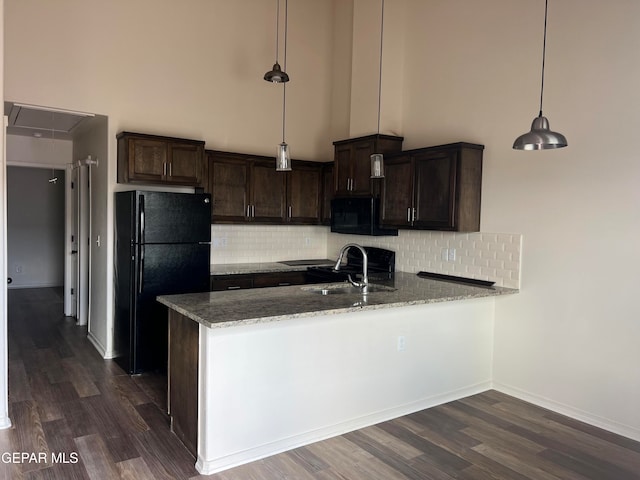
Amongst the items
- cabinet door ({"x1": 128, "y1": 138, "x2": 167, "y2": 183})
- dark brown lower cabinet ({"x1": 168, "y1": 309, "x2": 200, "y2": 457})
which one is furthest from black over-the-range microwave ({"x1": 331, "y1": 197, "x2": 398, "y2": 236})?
dark brown lower cabinet ({"x1": 168, "y1": 309, "x2": 200, "y2": 457})

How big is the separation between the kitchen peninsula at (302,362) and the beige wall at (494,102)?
0.61 metres

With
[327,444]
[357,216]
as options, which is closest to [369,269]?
[357,216]

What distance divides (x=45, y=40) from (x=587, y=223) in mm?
4696

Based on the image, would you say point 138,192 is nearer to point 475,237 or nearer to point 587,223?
point 475,237

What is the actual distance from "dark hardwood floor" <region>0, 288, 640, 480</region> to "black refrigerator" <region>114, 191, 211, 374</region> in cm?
39

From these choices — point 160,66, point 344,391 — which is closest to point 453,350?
point 344,391

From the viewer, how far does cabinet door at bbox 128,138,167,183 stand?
4.38 metres

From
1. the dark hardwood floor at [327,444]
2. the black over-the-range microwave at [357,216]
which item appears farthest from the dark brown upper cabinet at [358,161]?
the dark hardwood floor at [327,444]

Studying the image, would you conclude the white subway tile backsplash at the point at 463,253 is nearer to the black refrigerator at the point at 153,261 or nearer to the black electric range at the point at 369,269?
the black electric range at the point at 369,269

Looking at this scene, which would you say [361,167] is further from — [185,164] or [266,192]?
[185,164]

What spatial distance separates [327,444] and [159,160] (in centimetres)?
295

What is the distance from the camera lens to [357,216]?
5020 mm

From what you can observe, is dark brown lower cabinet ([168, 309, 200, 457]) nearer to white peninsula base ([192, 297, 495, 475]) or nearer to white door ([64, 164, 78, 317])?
white peninsula base ([192, 297, 495, 475])

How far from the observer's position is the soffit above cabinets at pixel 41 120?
4.45m
